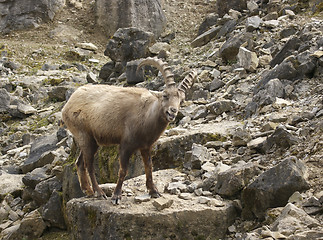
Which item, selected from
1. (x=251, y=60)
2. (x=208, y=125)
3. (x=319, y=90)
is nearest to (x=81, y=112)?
(x=208, y=125)

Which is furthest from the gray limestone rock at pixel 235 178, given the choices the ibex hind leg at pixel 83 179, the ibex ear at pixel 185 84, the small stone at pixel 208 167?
the ibex hind leg at pixel 83 179

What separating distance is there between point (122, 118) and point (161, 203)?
196cm

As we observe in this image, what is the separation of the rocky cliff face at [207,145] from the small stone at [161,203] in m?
0.02

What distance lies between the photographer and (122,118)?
8.38 m

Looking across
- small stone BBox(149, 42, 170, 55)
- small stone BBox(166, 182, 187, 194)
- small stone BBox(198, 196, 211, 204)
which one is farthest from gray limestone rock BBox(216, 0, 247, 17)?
small stone BBox(198, 196, 211, 204)

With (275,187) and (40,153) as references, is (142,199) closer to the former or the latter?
(275,187)

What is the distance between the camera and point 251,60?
47.0 feet

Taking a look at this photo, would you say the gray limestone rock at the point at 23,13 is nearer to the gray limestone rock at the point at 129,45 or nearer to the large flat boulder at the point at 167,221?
the gray limestone rock at the point at 129,45

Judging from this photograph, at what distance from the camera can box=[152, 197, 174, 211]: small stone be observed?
757cm

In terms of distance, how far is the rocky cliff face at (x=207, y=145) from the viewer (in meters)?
7.43

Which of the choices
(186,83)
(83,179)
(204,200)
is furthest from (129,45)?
(204,200)

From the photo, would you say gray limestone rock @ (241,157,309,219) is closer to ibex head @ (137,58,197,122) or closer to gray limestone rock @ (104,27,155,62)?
ibex head @ (137,58,197,122)

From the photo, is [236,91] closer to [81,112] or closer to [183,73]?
[183,73]

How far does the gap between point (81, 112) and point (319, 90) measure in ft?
20.4
